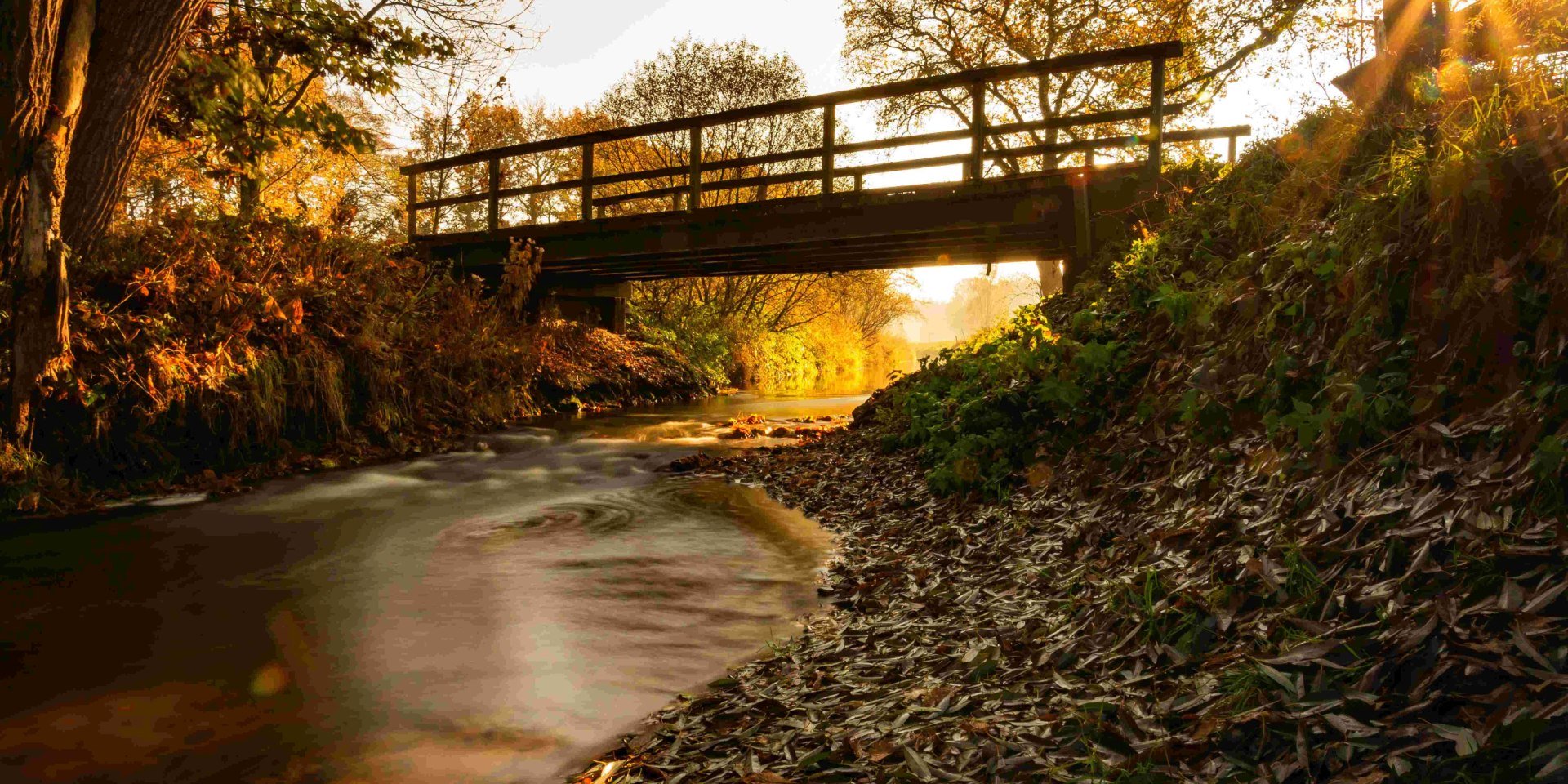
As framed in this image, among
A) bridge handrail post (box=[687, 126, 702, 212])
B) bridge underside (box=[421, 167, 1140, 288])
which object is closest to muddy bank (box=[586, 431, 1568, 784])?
bridge underside (box=[421, 167, 1140, 288])

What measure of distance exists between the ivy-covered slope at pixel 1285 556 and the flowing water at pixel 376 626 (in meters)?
0.61

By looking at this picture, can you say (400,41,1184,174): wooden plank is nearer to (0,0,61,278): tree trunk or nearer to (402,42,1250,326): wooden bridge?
(402,42,1250,326): wooden bridge

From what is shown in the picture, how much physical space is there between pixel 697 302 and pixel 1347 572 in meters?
26.2

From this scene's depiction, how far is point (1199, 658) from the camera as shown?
301cm

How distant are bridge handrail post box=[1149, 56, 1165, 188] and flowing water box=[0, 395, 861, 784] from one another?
609cm

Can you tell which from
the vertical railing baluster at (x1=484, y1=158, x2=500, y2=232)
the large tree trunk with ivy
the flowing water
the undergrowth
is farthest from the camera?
the vertical railing baluster at (x1=484, y1=158, x2=500, y2=232)

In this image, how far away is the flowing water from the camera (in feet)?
11.7

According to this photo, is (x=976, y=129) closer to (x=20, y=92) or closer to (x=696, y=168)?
(x=696, y=168)

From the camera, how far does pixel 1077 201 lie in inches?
422

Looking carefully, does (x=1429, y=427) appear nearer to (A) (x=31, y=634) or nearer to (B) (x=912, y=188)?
(A) (x=31, y=634)

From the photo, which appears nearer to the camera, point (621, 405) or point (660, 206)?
point (621, 405)

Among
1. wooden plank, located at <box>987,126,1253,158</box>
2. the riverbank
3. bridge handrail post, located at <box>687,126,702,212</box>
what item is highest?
bridge handrail post, located at <box>687,126,702,212</box>

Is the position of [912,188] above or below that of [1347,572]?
above

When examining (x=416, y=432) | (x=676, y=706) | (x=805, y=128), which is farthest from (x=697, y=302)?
(x=676, y=706)
